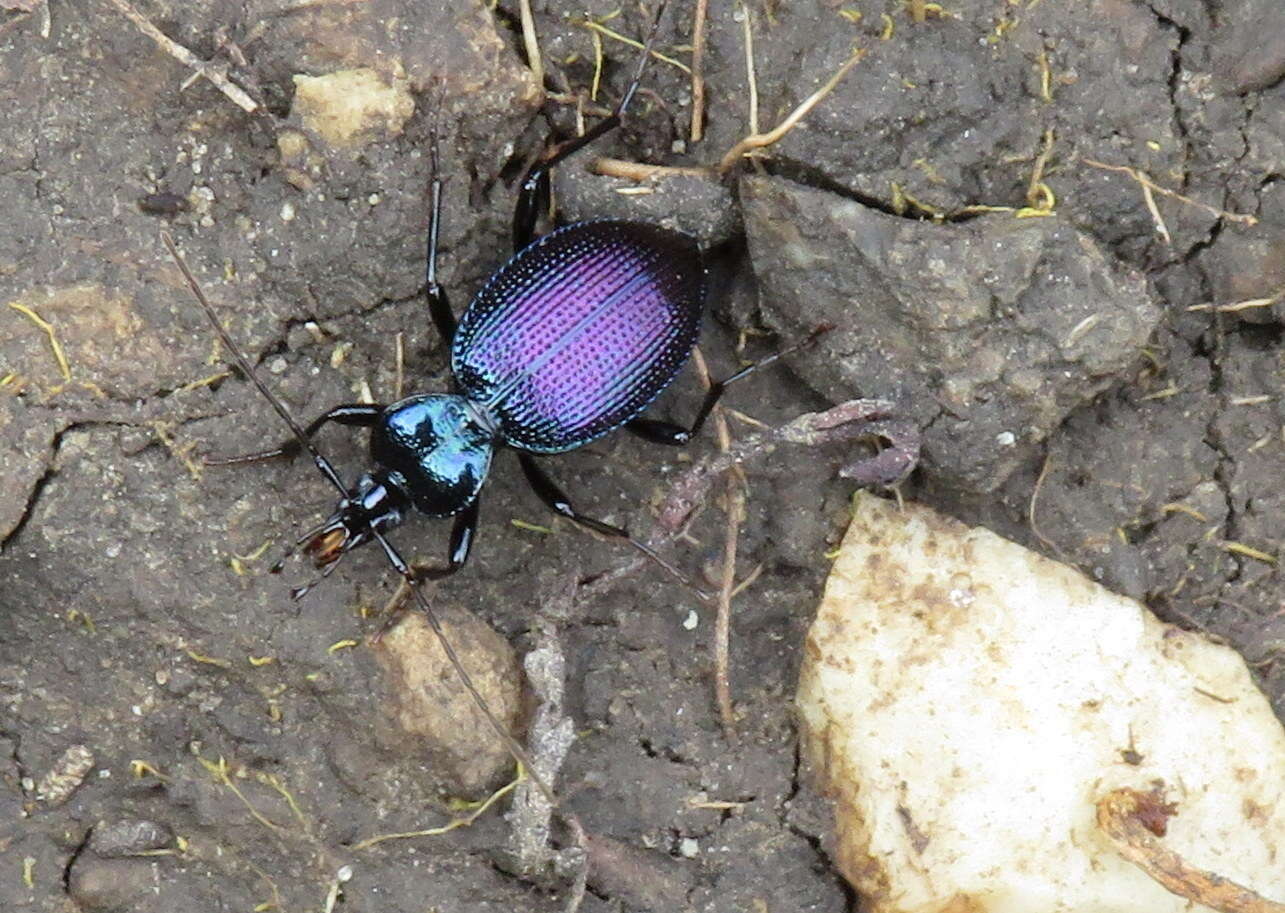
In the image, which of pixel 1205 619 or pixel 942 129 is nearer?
pixel 942 129

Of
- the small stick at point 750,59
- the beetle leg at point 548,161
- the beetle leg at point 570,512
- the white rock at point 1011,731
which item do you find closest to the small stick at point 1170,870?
the white rock at point 1011,731

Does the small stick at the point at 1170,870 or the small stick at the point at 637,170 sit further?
the small stick at the point at 637,170

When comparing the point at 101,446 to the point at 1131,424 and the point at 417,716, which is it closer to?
the point at 417,716

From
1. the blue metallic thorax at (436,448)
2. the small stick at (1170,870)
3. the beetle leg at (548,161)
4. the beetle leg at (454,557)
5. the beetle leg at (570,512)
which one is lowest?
the small stick at (1170,870)

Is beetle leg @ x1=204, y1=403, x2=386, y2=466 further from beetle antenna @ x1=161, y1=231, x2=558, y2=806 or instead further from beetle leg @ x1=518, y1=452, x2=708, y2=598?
beetle leg @ x1=518, y1=452, x2=708, y2=598

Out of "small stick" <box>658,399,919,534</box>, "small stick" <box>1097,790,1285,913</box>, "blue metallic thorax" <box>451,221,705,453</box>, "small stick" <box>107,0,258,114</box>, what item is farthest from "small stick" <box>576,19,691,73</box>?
"small stick" <box>1097,790,1285,913</box>

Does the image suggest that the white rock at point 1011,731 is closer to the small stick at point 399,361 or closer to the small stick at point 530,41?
the small stick at point 399,361

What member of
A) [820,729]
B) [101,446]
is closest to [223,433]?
[101,446]

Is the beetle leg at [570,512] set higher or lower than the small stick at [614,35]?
lower
